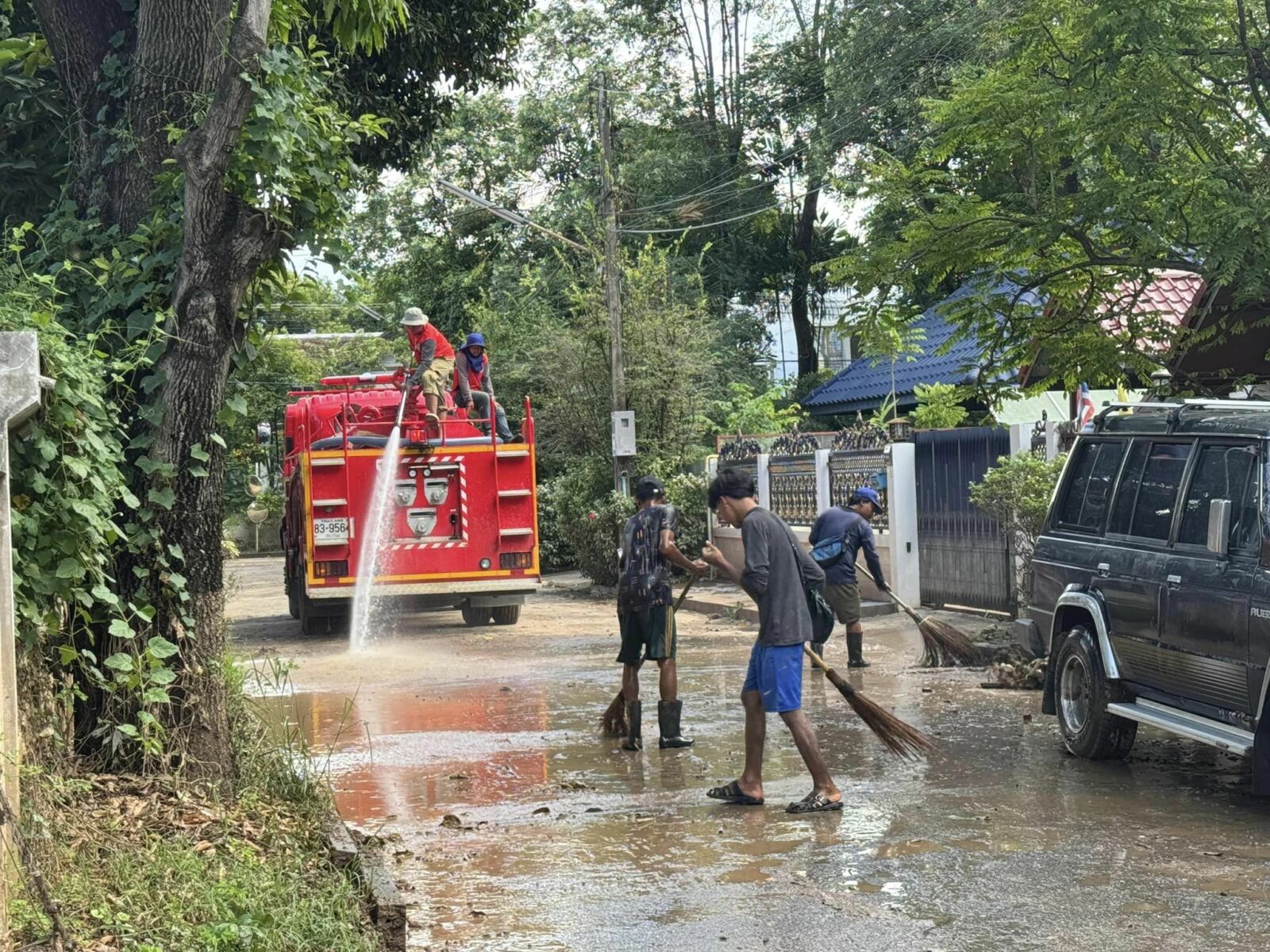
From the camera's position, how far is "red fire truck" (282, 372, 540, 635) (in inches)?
663

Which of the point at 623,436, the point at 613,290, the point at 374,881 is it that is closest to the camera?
the point at 374,881

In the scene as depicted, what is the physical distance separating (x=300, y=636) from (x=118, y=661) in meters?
12.6

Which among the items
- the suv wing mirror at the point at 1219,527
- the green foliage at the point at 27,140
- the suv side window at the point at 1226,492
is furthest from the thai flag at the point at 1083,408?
the green foliage at the point at 27,140

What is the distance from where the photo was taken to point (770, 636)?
26.3 feet

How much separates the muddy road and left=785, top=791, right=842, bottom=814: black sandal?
115 millimetres

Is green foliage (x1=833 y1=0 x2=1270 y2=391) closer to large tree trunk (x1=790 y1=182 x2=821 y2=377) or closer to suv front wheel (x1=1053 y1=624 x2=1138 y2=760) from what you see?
suv front wheel (x1=1053 y1=624 x2=1138 y2=760)

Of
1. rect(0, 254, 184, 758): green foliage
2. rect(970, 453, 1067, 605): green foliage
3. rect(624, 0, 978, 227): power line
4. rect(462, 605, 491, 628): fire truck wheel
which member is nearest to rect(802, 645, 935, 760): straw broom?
rect(0, 254, 184, 758): green foliage

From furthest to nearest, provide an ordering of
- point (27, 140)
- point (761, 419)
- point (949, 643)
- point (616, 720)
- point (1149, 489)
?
point (761, 419) < point (949, 643) < point (616, 720) < point (27, 140) < point (1149, 489)

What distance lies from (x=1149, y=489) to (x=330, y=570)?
10.5 metres

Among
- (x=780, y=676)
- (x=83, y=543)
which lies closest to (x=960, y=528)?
(x=780, y=676)

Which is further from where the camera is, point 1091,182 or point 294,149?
point 1091,182

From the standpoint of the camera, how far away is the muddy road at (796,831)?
5.94 m

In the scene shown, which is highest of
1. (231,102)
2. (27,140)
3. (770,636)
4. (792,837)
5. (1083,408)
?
(27,140)

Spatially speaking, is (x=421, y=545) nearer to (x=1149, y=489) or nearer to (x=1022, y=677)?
(x=1022, y=677)
